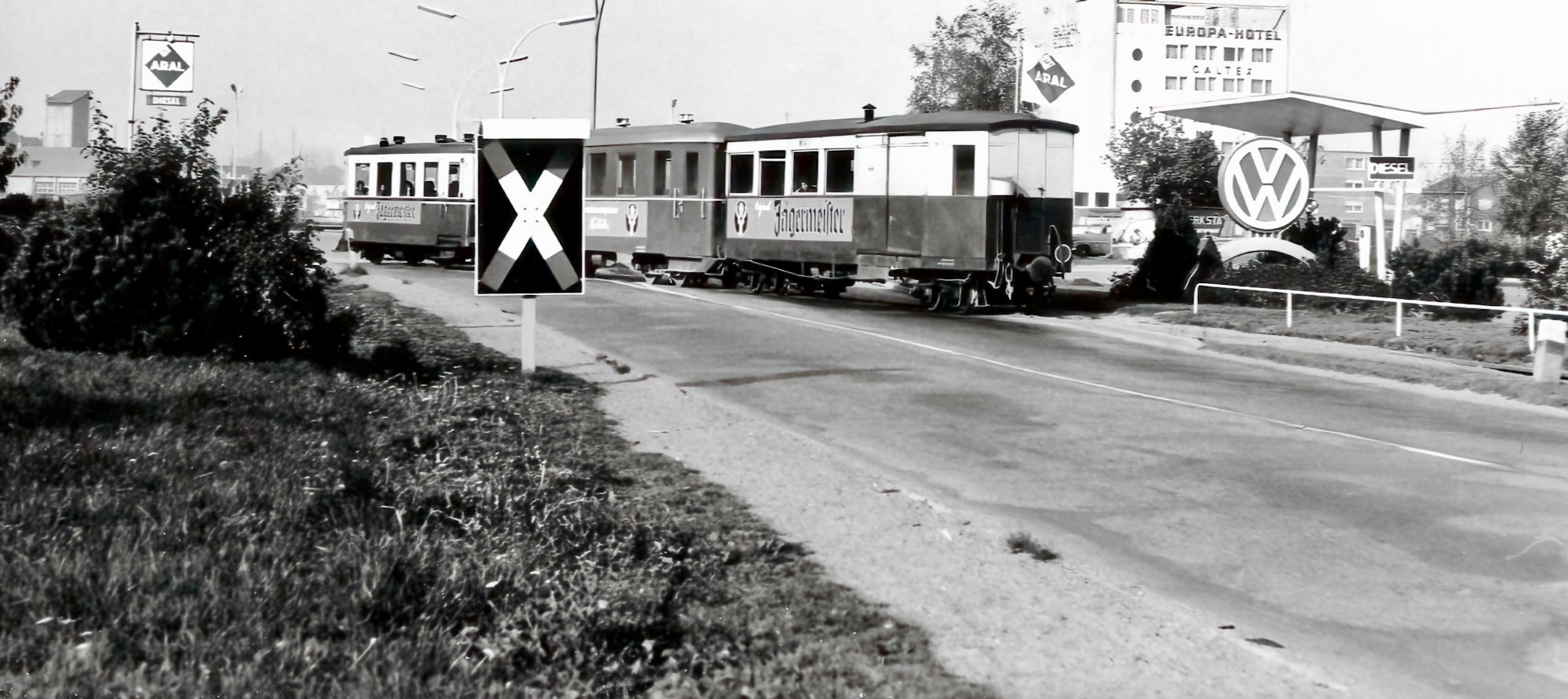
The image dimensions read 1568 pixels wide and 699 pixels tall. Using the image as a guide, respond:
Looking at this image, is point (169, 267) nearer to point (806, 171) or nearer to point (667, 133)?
point (806, 171)

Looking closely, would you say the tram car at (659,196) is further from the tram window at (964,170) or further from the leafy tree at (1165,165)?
the leafy tree at (1165,165)

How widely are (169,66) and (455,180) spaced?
7.55 m

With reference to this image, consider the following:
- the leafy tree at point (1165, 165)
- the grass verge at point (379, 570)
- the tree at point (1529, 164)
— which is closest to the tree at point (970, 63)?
the leafy tree at point (1165, 165)

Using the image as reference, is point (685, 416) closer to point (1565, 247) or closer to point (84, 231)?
point (84, 231)

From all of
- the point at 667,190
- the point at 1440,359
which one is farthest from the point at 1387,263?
the point at 667,190

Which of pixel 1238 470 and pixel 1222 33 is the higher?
pixel 1222 33

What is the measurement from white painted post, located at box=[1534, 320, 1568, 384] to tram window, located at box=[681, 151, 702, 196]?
1719 centimetres

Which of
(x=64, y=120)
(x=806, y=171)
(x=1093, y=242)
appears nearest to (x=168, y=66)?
(x=806, y=171)

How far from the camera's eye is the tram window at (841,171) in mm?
25797

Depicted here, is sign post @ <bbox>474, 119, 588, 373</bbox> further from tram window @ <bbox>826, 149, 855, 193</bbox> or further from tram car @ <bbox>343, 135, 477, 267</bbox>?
tram car @ <bbox>343, 135, 477, 267</bbox>

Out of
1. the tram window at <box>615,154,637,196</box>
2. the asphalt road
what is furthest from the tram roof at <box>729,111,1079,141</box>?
the asphalt road

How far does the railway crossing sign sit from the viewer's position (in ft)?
99.0

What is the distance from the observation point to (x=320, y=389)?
10062 mm

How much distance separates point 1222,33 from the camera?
138 meters
